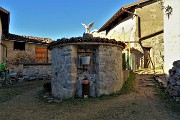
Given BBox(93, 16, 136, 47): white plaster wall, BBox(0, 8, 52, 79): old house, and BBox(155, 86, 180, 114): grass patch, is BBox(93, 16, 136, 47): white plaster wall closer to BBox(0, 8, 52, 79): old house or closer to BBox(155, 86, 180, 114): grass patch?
BBox(0, 8, 52, 79): old house

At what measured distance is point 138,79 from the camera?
43.4 feet

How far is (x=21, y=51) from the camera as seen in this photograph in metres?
23.9

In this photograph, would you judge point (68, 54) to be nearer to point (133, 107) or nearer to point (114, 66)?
point (114, 66)

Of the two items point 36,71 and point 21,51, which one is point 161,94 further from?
point 21,51

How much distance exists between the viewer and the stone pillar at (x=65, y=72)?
1043cm

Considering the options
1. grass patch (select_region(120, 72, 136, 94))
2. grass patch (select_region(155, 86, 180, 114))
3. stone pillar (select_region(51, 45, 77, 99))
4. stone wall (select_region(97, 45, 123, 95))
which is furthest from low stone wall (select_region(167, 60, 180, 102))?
stone pillar (select_region(51, 45, 77, 99))

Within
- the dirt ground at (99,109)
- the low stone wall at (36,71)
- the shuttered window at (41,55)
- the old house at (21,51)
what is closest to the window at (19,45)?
the old house at (21,51)

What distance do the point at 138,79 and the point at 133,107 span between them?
498 centimetres

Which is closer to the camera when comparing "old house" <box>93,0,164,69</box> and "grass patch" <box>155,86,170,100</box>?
"grass patch" <box>155,86,170,100</box>

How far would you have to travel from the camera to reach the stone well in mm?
10422

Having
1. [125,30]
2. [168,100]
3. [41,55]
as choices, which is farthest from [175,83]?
[41,55]

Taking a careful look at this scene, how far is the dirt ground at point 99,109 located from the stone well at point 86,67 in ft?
2.77

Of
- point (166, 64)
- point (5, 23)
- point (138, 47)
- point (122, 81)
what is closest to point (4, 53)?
point (5, 23)

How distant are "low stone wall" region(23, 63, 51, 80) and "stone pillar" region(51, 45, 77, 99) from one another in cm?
956
